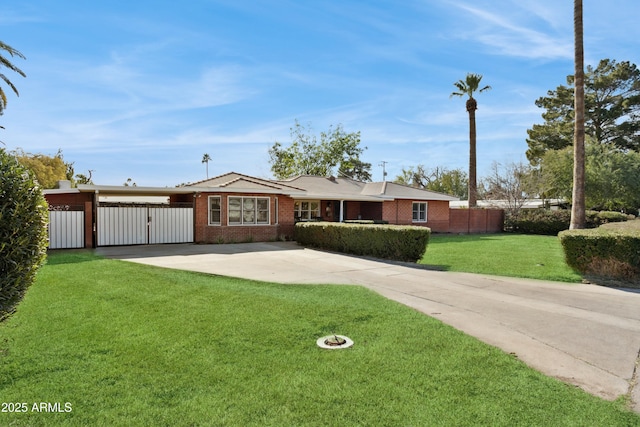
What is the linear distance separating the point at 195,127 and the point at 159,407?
24.4 m

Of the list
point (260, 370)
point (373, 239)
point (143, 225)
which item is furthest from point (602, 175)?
point (260, 370)

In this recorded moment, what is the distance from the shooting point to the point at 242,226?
18766 millimetres

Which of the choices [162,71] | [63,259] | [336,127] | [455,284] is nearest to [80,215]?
[63,259]

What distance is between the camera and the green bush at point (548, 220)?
88.5ft

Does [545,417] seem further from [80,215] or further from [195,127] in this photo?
[195,127]

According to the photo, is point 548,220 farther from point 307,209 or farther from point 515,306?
point 515,306

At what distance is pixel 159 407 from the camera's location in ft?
10.5

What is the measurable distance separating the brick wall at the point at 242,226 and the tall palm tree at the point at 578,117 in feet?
44.4

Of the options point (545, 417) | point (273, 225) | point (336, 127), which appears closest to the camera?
point (545, 417)

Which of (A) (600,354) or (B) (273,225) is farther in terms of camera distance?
(B) (273,225)

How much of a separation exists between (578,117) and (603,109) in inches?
1065

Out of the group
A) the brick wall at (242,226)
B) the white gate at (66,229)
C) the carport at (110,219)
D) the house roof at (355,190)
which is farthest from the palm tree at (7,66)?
the house roof at (355,190)

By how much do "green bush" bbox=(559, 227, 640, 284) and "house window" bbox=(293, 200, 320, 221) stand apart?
15.7 metres

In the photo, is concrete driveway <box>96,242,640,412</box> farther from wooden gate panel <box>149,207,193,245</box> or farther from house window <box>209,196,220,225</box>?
house window <box>209,196,220,225</box>
